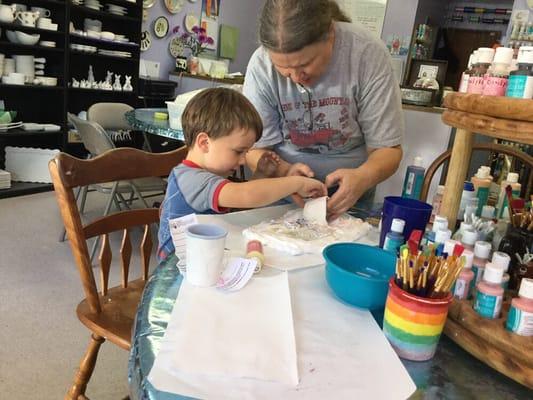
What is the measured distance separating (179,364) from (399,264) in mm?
326

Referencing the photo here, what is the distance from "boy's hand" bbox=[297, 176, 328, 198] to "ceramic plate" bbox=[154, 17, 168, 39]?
4769 millimetres

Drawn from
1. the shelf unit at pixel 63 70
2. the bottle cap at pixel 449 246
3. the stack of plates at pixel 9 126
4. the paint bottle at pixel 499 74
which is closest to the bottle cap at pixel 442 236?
the bottle cap at pixel 449 246

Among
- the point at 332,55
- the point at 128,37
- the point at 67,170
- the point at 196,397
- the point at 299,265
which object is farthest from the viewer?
the point at 128,37

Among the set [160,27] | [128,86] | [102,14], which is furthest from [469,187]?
[160,27]

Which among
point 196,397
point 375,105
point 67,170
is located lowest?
point 196,397

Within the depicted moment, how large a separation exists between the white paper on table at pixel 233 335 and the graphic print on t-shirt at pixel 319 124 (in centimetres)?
66

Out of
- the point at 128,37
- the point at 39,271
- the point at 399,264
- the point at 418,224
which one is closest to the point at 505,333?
the point at 399,264

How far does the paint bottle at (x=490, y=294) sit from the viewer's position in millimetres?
678

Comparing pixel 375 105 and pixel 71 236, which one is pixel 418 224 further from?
pixel 71 236

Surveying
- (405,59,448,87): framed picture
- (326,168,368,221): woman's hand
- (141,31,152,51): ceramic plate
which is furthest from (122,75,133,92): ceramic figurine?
(326,168,368,221): woman's hand

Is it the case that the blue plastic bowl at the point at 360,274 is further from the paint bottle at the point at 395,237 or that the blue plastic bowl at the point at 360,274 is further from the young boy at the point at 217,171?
the young boy at the point at 217,171

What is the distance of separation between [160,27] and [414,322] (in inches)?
213

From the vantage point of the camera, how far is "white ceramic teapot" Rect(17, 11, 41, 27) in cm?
373

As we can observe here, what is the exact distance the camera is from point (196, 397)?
529 millimetres
